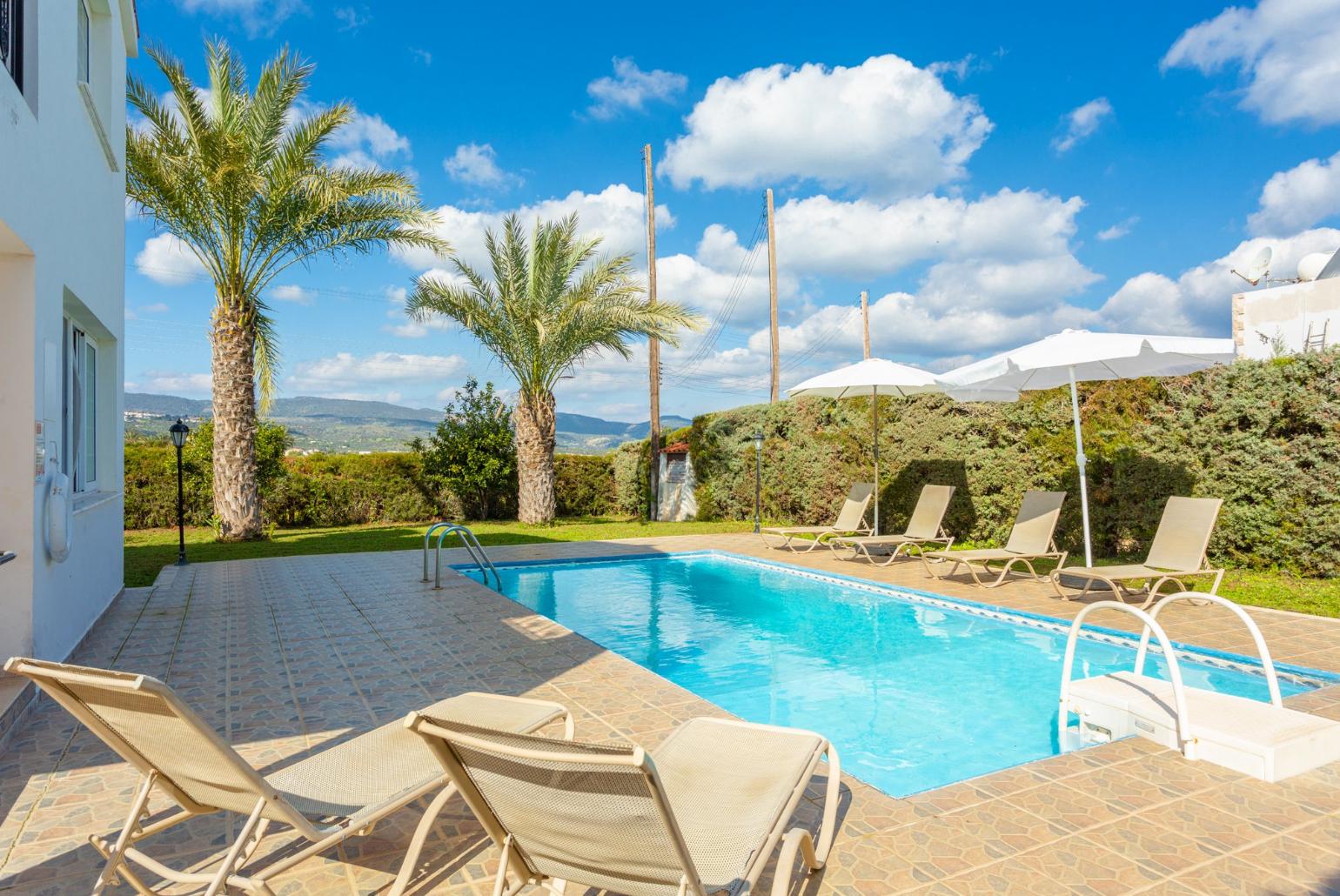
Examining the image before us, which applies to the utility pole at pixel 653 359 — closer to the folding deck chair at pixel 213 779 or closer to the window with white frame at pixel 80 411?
the window with white frame at pixel 80 411

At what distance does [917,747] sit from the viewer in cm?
482

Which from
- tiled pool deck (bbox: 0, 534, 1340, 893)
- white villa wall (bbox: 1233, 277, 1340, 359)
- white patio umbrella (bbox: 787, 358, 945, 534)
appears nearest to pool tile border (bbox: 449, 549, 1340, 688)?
tiled pool deck (bbox: 0, 534, 1340, 893)

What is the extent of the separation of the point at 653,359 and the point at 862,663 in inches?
603

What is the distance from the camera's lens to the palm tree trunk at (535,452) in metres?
18.2

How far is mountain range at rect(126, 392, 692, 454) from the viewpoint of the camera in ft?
61.2

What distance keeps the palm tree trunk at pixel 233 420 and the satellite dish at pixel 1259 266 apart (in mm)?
22948

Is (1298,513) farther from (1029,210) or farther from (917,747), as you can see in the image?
(1029,210)

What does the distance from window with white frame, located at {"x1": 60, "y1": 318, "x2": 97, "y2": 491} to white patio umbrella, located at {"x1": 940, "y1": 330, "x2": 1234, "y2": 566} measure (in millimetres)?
9227

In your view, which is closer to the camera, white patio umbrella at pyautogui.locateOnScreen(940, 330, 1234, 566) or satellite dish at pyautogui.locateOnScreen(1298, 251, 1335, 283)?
white patio umbrella at pyautogui.locateOnScreen(940, 330, 1234, 566)

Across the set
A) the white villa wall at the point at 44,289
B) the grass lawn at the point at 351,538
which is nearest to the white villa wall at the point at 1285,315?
the grass lawn at the point at 351,538

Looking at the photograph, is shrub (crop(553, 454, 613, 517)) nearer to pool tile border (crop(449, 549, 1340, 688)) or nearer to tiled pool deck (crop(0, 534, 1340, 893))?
pool tile border (crop(449, 549, 1340, 688))

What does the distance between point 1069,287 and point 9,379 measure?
27.1 m

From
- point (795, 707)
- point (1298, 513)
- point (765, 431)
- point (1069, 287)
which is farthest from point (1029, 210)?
point (795, 707)

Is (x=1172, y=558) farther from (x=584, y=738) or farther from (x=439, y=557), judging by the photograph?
(x=439, y=557)
